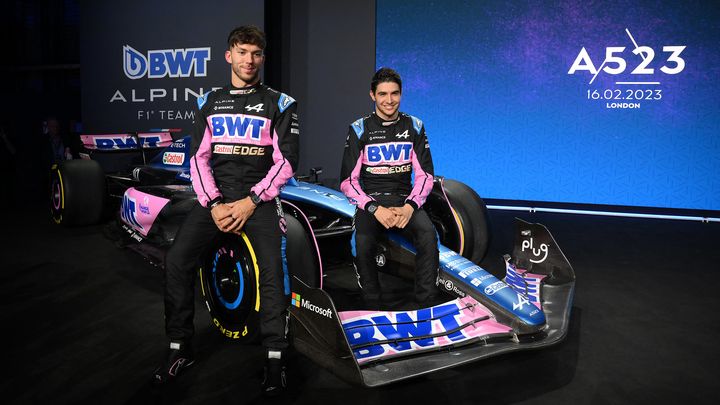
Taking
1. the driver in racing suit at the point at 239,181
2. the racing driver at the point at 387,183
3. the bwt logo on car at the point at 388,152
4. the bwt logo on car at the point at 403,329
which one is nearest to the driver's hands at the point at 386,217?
the racing driver at the point at 387,183

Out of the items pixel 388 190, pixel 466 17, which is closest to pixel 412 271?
pixel 388 190

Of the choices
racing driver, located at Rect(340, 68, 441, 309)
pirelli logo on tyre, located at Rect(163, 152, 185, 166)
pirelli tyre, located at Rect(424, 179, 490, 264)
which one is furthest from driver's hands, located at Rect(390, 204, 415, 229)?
pirelli logo on tyre, located at Rect(163, 152, 185, 166)

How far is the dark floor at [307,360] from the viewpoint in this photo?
2.28 meters

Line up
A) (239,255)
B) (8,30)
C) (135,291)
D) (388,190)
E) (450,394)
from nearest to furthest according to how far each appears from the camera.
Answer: (450,394) → (239,255) → (388,190) → (135,291) → (8,30)

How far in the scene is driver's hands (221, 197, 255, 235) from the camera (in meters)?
2.37

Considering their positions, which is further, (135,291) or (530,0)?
(530,0)

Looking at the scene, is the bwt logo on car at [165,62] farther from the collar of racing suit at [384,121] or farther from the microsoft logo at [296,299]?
the microsoft logo at [296,299]

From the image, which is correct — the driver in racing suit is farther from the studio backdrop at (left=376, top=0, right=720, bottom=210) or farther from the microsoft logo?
the studio backdrop at (left=376, top=0, right=720, bottom=210)

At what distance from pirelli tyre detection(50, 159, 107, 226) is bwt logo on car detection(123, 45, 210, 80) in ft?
8.07

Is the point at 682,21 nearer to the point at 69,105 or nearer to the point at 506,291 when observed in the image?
the point at 506,291

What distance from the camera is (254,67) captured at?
246 centimetres

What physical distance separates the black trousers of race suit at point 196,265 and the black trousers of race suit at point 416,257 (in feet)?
2.25

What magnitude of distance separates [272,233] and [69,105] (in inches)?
375

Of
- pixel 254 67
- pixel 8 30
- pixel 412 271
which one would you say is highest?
pixel 8 30
